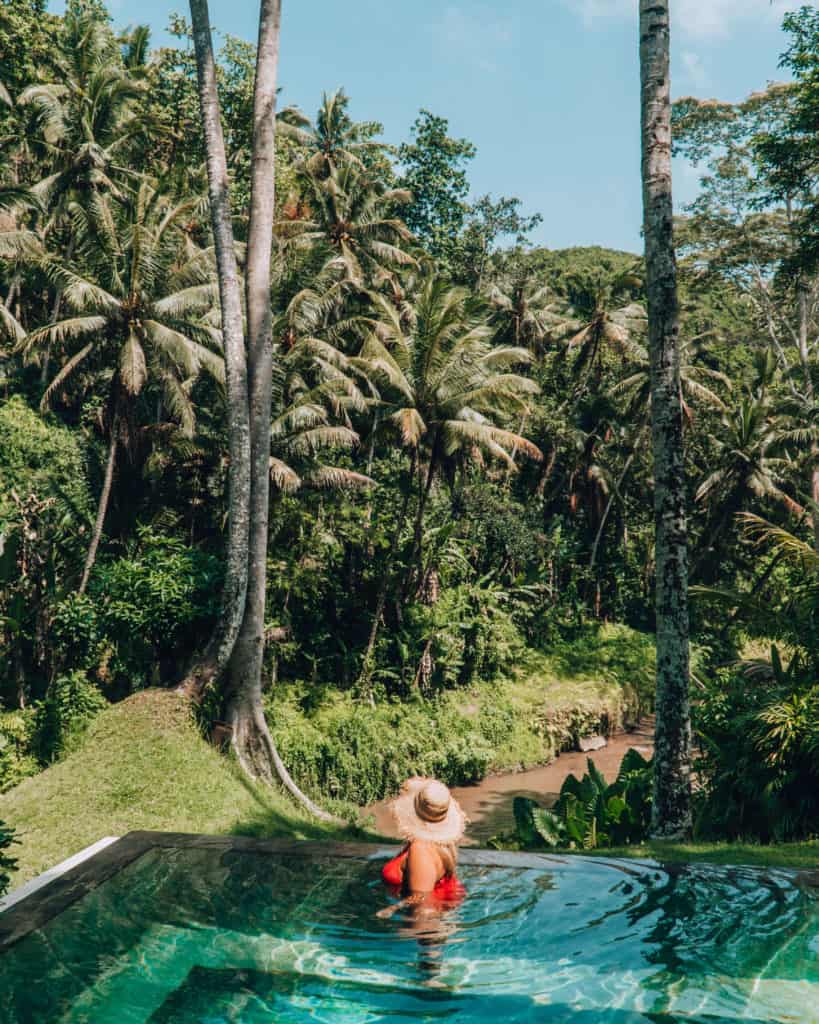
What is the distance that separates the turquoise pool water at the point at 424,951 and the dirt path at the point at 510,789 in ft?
29.2

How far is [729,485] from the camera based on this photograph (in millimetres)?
27547

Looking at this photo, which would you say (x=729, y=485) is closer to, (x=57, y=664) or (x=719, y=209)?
(x=719, y=209)

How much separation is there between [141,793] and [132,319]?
9003mm

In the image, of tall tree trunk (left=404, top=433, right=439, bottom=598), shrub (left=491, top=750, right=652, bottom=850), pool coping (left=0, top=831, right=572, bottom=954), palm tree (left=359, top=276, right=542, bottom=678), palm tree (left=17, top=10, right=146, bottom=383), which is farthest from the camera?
palm tree (left=17, top=10, right=146, bottom=383)

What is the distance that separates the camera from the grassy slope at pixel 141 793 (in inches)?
404

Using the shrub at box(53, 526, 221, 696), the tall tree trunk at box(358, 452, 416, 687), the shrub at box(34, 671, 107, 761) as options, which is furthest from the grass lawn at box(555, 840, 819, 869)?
the tall tree trunk at box(358, 452, 416, 687)

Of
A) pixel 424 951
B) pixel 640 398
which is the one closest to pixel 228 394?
pixel 424 951

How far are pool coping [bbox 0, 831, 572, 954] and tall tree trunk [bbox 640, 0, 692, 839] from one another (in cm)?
286

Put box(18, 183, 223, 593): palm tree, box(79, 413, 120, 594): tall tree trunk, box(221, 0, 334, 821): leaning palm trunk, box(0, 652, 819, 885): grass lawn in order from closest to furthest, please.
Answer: box(0, 652, 819, 885): grass lawn
box(221, 0, 334, 821): leaning palm trunk
box(18, 183, 223, 593): palm tree
box(79, 413, 120, 594): tall tree trunk

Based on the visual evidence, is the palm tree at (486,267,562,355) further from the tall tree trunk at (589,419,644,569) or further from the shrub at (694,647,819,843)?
the shrub at (694,647,819,843)

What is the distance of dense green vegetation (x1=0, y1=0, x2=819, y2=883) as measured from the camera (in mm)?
14578

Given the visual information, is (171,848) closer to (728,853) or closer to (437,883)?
(437,883)

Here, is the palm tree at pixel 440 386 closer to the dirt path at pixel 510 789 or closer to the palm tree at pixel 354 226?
the dirt path at pixel 510 789

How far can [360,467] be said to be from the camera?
22.5 metres
